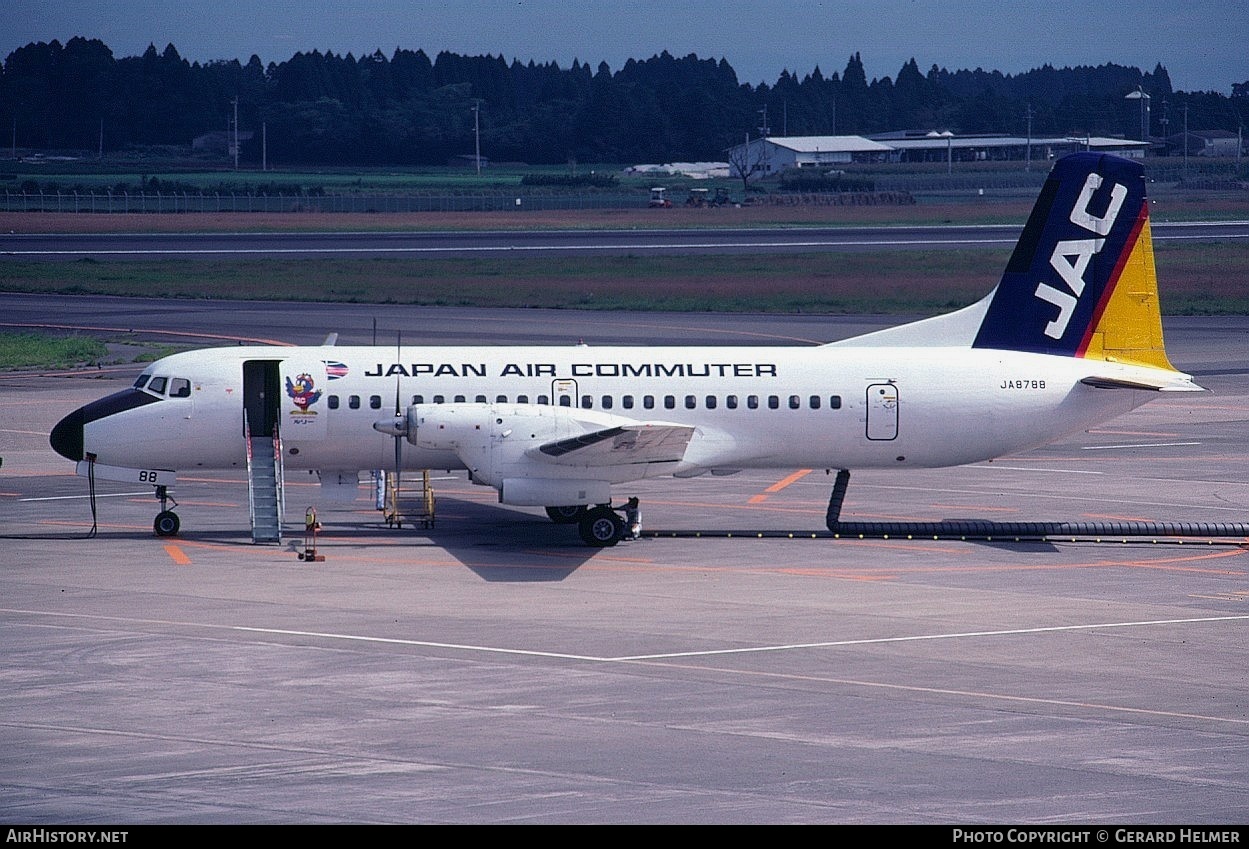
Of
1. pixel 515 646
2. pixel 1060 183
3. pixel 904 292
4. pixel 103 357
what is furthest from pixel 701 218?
pixel 515 646

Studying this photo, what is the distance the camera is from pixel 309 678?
805 inches

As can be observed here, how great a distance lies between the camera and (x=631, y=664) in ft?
70.4

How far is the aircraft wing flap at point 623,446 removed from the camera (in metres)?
28.6

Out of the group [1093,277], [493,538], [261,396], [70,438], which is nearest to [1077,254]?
[1093,277]

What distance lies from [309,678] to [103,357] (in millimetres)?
44237

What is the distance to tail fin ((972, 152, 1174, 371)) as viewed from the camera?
33.2 metres

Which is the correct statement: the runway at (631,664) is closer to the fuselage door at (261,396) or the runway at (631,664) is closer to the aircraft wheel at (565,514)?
the aircraft wheel at (565,514)

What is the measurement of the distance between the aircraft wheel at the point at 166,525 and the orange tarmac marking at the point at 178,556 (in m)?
1.16

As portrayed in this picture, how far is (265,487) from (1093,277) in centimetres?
1891

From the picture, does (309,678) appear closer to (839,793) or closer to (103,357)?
(839,793)

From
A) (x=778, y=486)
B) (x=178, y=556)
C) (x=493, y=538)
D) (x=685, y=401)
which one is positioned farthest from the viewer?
(x=778, y=486)

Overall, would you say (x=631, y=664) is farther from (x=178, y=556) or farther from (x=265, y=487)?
(x=265, y=487)

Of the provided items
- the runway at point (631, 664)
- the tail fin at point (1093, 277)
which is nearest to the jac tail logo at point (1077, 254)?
the tail fin at point (1093, 277)

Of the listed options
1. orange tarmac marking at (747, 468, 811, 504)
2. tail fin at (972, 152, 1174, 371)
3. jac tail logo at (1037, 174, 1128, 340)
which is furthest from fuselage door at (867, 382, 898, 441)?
jac tail logo at (1037, 174, 1128, 340)
